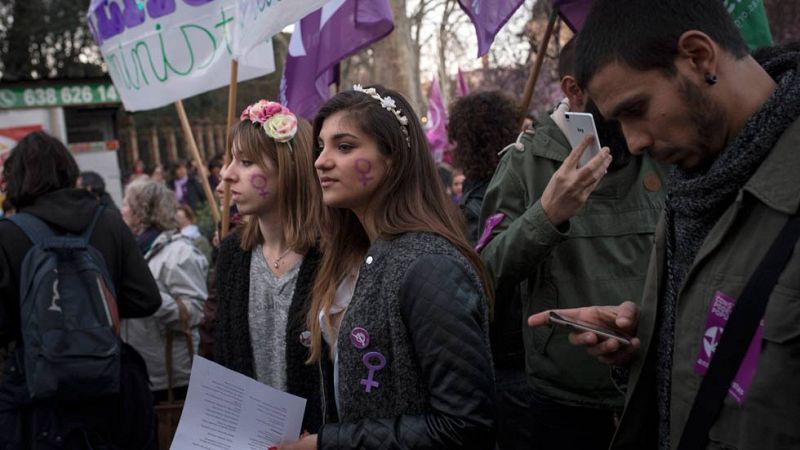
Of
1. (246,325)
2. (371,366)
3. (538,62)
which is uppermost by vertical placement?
(538,62)

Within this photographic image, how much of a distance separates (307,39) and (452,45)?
74.1 ft

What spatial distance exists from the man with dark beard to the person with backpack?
1.73 metres

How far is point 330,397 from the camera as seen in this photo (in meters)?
2.41

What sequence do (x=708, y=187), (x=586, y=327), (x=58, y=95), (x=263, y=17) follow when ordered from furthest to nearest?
(x=58, y=95)
(x=263, y=17)
(x=586, y=327)
(x=708, y=187)

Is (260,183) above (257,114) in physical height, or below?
below

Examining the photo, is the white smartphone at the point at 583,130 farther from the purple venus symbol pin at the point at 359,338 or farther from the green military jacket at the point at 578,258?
the purple venus symbol pin at the point at 359,338

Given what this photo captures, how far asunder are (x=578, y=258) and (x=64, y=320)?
206 cm

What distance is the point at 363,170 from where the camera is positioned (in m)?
2.22

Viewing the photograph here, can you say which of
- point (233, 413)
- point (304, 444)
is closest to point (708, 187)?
point (304, 444)

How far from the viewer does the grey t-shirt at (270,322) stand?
2.75 m

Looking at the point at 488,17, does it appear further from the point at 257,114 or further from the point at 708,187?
the point at 708,187

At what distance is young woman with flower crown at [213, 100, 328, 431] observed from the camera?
2.80 meters

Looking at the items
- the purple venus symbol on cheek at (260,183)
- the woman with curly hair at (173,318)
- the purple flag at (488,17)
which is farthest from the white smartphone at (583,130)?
the woman with curly hair at (173,318)

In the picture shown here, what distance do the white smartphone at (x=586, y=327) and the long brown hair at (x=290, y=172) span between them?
1375 mm
